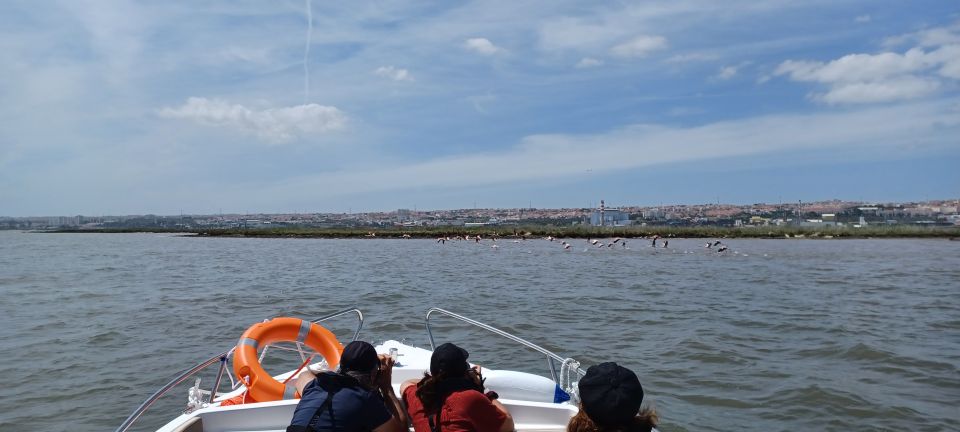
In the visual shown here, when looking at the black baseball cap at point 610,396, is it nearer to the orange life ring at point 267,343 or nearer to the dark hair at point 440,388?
the dark hair at point 440,388

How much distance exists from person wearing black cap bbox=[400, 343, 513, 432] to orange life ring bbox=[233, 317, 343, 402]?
4.51ft

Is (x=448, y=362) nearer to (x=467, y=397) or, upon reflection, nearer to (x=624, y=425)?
(x=467, y=397)

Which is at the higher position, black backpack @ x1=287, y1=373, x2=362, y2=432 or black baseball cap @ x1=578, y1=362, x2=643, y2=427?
black baseball cap @ x1=578, y1=362, x2=643, y2=427

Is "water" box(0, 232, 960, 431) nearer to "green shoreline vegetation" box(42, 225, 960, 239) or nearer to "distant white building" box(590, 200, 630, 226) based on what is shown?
"green shoreline vegetation" box(42, 225, 960, 239)

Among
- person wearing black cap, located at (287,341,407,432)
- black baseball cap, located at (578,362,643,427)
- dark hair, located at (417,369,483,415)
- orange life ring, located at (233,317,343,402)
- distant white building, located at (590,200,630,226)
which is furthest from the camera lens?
distant white building, located at (590,200,630,226)

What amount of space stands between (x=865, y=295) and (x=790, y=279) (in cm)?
466

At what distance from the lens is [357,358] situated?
3.53m

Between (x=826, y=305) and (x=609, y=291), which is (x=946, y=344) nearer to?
(x=826, y=305)

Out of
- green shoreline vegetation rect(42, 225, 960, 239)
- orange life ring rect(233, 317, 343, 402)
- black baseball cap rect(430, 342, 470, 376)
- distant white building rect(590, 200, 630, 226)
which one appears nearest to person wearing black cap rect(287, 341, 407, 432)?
black baseball cap rect(430, 342, 470, 376)

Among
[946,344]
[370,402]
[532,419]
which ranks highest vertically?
[370,402]

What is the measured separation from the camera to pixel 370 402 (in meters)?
3.52

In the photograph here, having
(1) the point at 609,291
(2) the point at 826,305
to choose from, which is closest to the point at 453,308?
(1) the point at 609,291

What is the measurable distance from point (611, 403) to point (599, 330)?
34.1ft

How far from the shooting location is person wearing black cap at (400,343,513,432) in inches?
139
